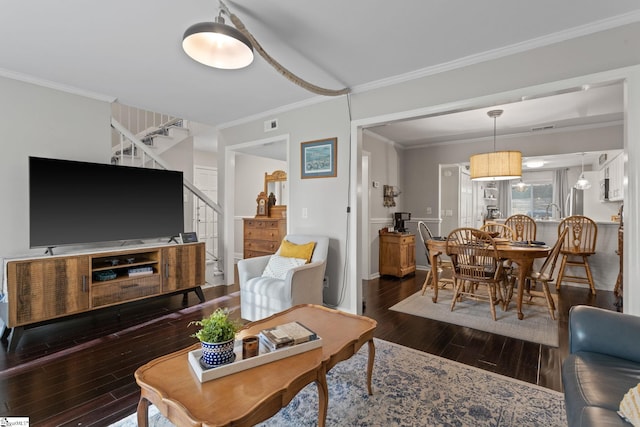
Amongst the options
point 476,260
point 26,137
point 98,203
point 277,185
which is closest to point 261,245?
point 277,185

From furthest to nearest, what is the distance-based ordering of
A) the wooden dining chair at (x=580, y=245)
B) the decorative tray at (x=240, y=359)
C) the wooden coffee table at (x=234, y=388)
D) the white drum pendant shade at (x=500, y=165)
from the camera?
1. the wooden dining chair at (x=580, y=245)
2. the white drum pendant shade at (x=500, y=165)
3. the decorative tray at (x=240, y=359)
4. the wooden coffee table at (x=234, y=388)

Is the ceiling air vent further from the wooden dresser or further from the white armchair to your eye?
the wooden dresser

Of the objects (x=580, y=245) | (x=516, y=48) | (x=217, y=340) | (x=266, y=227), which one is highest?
(x=516, y=48)

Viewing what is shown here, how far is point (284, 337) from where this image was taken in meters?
1.58

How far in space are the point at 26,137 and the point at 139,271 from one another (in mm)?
1747

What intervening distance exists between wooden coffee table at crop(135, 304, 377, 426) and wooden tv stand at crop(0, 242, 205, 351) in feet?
7.08

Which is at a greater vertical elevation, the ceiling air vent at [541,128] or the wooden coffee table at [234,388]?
the ceiling air vent at [541,128]

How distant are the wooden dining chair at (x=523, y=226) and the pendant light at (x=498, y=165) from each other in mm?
1060

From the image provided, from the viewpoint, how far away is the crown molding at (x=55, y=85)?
2.96 meters

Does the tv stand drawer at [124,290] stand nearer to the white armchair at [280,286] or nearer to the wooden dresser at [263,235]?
the white armchair at [280,286]

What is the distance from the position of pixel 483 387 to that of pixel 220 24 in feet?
9.32

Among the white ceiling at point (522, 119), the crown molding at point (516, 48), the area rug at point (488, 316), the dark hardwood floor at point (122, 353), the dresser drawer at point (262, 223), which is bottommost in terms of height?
the dark hardwood floor at point (122, 353)

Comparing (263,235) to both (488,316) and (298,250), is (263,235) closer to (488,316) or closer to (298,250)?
(298,250)

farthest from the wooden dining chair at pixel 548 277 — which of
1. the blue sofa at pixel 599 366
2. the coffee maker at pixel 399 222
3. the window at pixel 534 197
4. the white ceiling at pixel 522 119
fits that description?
the window at pixel 534 197
